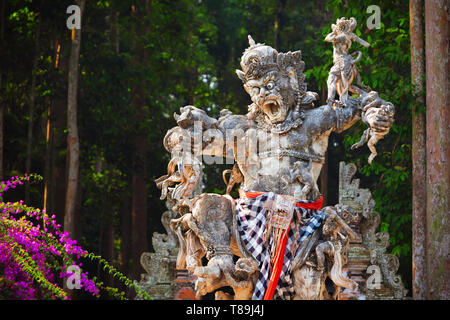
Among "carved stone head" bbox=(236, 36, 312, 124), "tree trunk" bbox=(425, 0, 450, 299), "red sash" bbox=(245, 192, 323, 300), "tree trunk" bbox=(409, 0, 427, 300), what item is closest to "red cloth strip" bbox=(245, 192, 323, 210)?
"red sash" bbox=(245, 192, 323, 300)

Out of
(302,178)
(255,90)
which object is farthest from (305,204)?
(255,90)

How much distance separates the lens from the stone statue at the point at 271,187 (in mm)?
6930

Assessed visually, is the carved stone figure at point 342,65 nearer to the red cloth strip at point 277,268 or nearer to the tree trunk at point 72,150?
the red cloth strip at point 277,268

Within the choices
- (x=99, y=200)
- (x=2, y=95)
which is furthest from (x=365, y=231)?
(x=99, y=200)

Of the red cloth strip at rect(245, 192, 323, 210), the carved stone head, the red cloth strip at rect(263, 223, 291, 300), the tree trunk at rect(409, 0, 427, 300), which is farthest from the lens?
the tree trunk at rect(409, 0, 427, 300)

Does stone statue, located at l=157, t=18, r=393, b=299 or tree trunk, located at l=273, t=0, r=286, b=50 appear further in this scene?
tree trunk, located at l=273, t=0, r=286, b=50

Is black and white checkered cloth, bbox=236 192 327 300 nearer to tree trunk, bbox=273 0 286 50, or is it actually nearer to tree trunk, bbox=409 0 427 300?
tree trunk, bbox=409 0 427 300

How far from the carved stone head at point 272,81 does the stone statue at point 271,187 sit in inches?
0.4

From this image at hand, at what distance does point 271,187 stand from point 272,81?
3.52 feet

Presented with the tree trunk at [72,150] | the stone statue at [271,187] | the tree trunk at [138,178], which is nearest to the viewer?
the stone statue at [271,187]

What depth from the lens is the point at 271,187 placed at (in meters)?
7.46

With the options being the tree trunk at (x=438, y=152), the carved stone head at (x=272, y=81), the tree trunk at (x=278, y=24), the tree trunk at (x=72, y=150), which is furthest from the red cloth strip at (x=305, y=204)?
the tree trunk at (x=278, y=24)

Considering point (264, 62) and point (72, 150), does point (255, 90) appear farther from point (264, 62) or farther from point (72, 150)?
point (72, 150)

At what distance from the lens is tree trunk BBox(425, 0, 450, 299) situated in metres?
8.66
